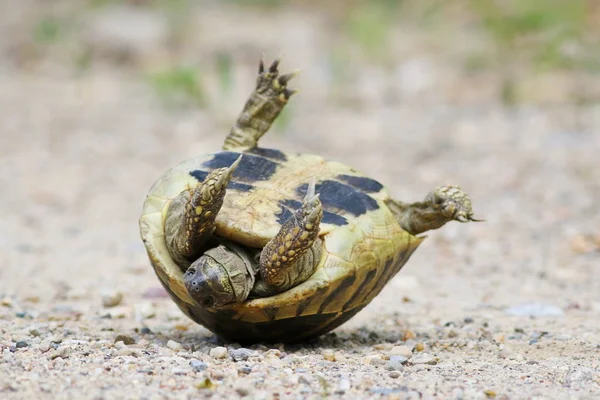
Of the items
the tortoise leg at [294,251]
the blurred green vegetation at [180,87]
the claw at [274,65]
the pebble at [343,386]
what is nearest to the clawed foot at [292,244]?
the tortoise leg at [294,251]

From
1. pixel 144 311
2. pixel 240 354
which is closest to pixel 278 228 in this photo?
pixel 240 354

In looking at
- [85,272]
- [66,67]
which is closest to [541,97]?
[85,272]

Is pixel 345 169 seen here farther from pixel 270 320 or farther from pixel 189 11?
pixel 189 11

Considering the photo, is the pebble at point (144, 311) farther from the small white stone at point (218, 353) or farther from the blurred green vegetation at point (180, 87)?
the blurred green vegetation at point (180, 87)

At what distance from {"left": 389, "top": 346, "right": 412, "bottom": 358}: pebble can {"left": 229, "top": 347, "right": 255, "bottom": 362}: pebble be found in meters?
0.50

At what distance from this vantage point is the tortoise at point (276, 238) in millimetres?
2787

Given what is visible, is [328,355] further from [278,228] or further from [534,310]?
[534,310]

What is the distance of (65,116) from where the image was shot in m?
9.03

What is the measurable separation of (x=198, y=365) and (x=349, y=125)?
6.00m

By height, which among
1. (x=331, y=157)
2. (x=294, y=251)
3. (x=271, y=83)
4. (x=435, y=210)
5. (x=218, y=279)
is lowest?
(x=218, y=279)

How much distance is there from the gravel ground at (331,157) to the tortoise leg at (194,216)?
331mm

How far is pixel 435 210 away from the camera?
3262mm

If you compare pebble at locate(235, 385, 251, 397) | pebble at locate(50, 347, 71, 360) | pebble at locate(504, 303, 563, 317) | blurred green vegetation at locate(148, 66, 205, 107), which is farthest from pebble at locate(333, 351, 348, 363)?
blurred green vegetation at locate(148, 66, 205, 107)

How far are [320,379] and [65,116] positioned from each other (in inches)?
280
